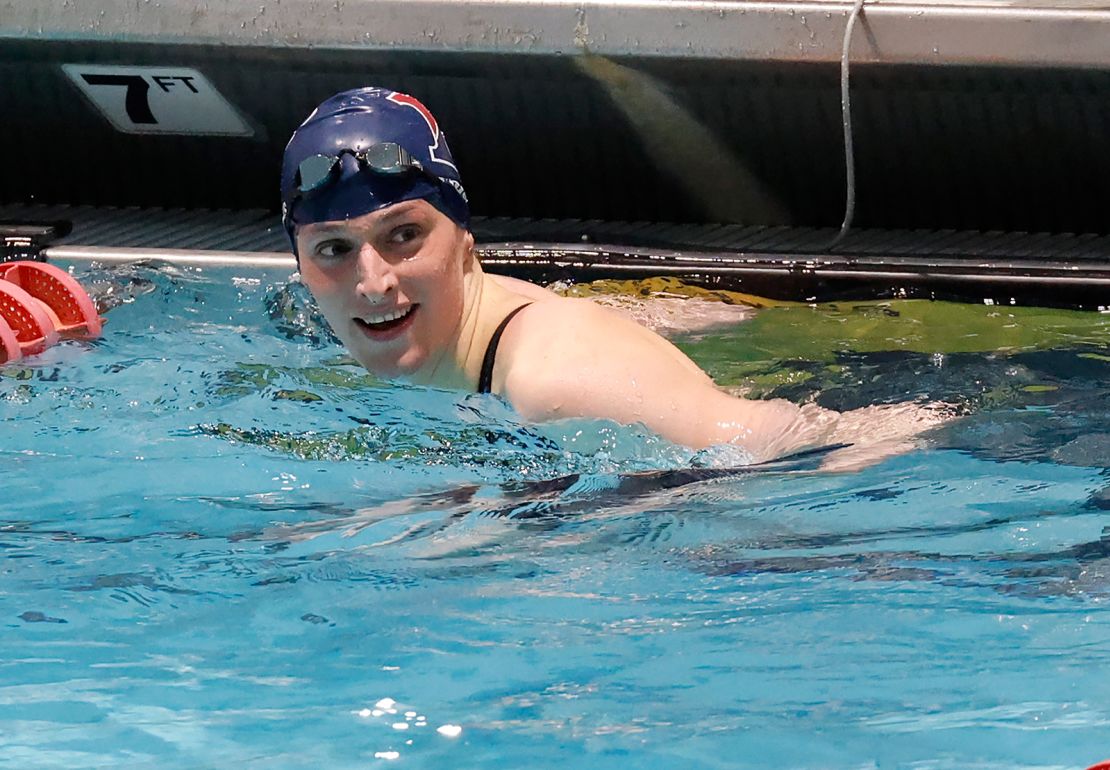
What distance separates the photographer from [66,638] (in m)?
2.91

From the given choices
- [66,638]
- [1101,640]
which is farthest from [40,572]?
[1101,640]

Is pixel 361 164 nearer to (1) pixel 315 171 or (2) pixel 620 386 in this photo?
(1) pixel 315 171

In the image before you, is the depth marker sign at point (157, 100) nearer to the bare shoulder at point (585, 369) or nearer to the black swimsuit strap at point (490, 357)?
the black swimsuit strap at point (490, 357)

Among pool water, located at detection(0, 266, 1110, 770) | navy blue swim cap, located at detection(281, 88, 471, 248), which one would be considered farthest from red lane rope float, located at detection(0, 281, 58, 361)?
navy blue swim cap, located at detection(281, 88, 471, 248)

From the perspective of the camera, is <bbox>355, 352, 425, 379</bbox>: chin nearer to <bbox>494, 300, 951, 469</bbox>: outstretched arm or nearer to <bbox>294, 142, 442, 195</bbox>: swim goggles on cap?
<bbox>494, 300, 951, 469</bbox>: outstretched arm

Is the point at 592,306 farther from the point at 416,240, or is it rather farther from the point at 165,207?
the point at 165,207

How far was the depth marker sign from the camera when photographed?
587cm

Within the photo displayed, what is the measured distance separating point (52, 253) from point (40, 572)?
276 centimetres

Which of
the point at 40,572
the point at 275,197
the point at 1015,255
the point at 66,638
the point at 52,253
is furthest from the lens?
the point at 275,197

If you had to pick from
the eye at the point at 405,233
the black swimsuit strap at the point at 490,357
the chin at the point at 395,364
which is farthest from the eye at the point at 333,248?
the black swimsuit strap at the point at 490,357

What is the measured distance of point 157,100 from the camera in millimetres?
5969

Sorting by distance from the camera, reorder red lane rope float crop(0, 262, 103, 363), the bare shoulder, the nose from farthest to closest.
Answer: red lane rope float crop(0, 262, 103, 363), the nose, the bare shoulder

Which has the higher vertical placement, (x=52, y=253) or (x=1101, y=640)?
(x=52, y=253)

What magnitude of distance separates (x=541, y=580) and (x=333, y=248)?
1.04 meters
